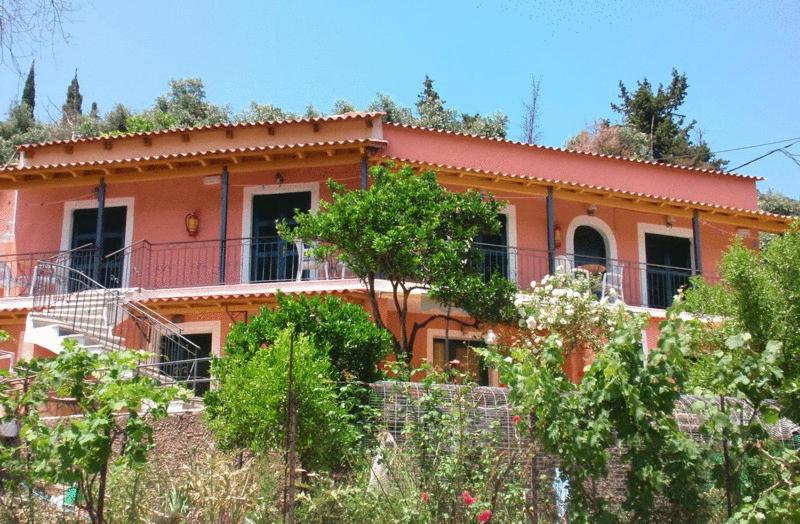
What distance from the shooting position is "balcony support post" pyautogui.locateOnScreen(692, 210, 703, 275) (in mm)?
15562

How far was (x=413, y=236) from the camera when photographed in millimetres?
11195

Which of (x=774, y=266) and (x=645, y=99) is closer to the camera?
(x=774, y=266)

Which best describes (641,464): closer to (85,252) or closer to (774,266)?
(774,266)

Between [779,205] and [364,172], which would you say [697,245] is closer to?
[364,172]

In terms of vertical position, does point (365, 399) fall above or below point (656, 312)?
below

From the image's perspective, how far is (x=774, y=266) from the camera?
30.9 ft

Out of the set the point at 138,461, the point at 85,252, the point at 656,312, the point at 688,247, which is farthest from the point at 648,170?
the point at 138,461

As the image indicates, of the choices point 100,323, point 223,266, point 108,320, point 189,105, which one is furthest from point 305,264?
point 189,105

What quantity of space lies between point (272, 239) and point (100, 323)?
3092mm

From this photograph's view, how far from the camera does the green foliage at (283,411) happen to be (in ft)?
22.8

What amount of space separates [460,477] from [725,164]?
2769cm

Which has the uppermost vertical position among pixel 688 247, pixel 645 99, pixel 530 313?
pixel 645 99

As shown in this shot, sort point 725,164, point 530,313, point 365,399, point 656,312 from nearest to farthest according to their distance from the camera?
point 365,399 → point 530,313 → point 656,312 → point 725,164

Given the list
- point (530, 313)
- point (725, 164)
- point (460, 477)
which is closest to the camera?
point (460, 477)
